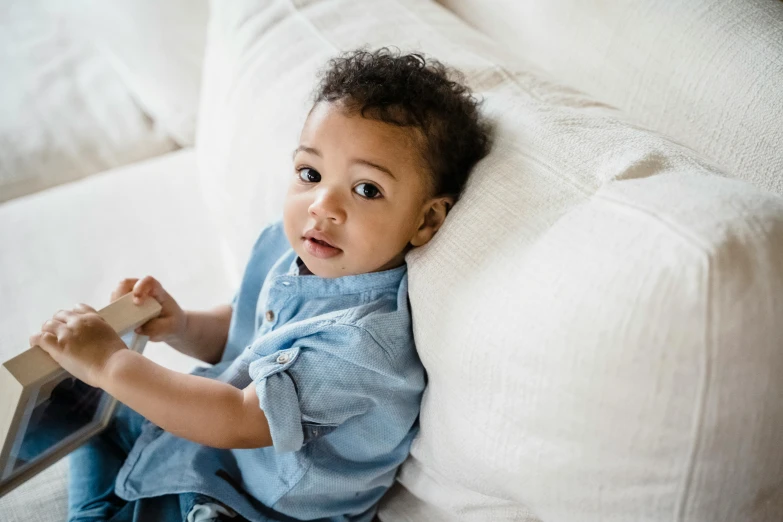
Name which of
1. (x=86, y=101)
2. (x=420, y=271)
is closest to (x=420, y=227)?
(x=420, y=271)

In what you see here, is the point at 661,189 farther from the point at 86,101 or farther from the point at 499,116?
the point at 86,101

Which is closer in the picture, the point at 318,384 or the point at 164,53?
the point at 318,384

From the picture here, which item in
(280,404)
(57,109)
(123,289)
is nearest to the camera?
(280,404)

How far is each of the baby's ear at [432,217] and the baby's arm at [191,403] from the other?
28 centimetres

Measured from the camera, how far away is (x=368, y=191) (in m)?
0.79

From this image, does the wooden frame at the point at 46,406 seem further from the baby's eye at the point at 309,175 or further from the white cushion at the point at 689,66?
the white cushion at the point at 689,66

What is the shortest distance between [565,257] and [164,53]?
4.25 feet

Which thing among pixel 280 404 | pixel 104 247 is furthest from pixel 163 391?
pixel 104 247

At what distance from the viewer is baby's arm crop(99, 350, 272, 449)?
750mm

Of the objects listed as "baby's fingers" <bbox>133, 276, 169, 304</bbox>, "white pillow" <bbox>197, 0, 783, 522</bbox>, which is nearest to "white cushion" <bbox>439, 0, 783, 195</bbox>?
"white pillow" <bbox>197, 0, 783, 522</bbox>

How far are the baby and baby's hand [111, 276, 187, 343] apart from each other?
0.01 metres

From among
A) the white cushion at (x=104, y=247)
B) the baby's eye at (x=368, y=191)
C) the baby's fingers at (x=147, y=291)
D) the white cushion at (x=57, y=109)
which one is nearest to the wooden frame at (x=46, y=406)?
the baby's fingers at (x=147, y=291)

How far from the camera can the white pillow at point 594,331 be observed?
50cm

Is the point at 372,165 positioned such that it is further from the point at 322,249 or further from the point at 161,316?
the point at 161,316
